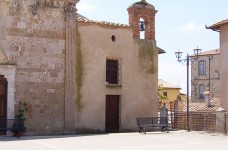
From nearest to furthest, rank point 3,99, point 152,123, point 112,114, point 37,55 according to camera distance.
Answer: point 3,99 → point 37,55 → point 152,123 → point 112,114

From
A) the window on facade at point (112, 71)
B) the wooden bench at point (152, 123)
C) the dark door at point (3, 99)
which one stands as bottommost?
the wooden bench at point (152, 123)

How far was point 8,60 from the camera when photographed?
725 inches

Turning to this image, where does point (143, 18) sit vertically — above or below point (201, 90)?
above

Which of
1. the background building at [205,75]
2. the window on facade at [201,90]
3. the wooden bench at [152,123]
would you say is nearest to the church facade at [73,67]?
the wooden bench at [152,123]

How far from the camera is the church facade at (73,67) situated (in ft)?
61.2

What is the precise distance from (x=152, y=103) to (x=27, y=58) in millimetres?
7851

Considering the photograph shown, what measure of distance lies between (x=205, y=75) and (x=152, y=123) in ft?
122

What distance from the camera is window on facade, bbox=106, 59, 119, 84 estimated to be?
21766 millimetres

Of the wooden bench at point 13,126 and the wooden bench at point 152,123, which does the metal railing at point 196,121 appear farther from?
the wooden bench at point 13,126

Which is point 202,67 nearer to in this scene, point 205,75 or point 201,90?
point 205,75

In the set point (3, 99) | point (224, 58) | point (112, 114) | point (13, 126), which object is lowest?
point (13, 126)

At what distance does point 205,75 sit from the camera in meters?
56.2

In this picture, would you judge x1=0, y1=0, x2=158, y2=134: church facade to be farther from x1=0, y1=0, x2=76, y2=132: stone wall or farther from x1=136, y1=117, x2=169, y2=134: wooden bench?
x1=136, y1=117, x2=169, y2=134: wooden bench

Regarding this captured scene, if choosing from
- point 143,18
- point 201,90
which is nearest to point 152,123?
point 143,18
